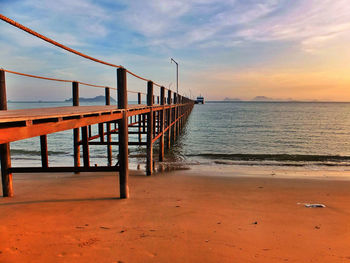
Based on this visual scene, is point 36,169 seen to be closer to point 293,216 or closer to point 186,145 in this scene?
point 293,216

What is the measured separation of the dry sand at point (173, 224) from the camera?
374cm

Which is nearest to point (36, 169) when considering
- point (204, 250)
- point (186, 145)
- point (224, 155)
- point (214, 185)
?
point (204, 250)

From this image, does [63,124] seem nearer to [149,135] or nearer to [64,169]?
[64,169]

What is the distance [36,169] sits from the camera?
5.66 meters

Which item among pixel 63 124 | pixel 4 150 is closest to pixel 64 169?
pixel 4 150

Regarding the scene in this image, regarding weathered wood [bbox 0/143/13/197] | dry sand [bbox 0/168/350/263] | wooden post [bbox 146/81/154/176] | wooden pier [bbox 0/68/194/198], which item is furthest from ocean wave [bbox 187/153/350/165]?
weathered wood [bbox 0/143/13/197]

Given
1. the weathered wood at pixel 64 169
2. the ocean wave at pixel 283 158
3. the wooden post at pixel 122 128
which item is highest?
the wooden post at pixel 122 128

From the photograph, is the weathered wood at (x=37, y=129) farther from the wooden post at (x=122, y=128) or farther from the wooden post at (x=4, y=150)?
the wooden post at (x=4, y=150)

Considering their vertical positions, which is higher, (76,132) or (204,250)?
(76,132)

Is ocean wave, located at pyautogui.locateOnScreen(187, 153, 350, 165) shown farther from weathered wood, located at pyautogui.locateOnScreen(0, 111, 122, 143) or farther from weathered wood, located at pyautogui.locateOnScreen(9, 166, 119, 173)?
weathered wood, located at pyautogui.locateOnScreen(0, 111, 122, 143)

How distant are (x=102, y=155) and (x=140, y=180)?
830 cm

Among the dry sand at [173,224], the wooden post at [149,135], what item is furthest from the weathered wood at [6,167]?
the wooden post at [149,135]

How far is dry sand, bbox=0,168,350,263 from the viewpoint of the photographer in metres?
3.74

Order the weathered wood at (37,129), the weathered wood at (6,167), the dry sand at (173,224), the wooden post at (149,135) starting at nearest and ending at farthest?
the weathered wood at (37,129)
the dry sand at (173,224)
the weathered wood at (6,167)
the wooden post at (149,135)
